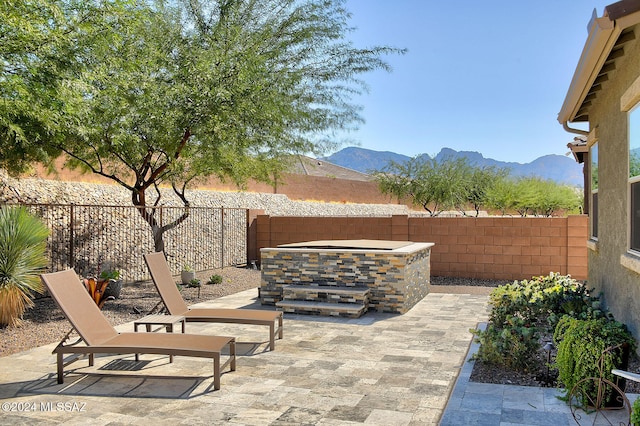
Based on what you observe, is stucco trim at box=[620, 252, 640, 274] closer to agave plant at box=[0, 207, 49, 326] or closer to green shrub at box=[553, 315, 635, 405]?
green shrub at box=[553, 315, 635, 405]

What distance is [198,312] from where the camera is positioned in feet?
24.4

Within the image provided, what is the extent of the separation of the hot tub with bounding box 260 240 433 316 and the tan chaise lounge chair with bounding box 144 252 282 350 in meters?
2.34

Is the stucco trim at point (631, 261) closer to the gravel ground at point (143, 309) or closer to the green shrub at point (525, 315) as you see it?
the green shrub at point (525, 315)

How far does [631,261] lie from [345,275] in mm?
5499

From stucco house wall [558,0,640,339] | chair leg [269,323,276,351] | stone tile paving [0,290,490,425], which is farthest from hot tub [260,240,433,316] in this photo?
stucco house wall [558,0,640,339]

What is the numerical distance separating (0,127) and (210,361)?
18.6 ft

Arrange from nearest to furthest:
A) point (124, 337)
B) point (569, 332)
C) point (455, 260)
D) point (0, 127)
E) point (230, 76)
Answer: point (569, 332)
point (124, 337)
point (0, 127)
point (230, 76)
point (455, 260)

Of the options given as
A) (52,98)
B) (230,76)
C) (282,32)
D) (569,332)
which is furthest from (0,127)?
(569,332)

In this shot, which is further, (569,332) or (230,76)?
(230,76)

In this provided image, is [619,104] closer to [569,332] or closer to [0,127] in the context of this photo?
[569,332]

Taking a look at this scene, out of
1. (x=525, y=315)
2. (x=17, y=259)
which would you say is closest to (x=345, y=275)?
(x=525, y=315)

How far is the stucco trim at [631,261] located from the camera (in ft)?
16.6

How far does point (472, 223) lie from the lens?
570 inches

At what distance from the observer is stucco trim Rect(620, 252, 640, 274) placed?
16.6 ft
